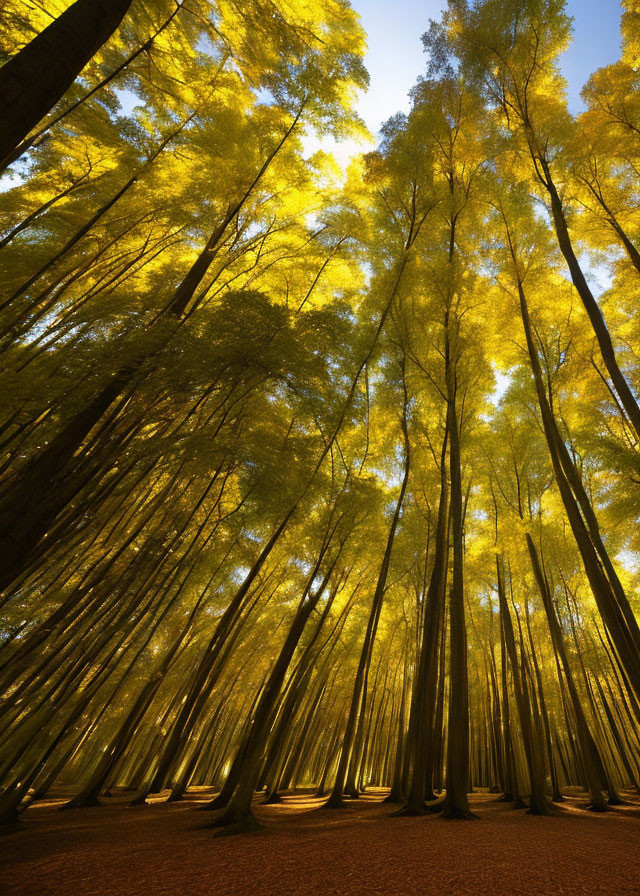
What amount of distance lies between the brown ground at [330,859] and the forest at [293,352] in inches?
7.0

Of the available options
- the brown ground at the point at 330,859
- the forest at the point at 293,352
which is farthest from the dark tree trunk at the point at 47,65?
the brown ground at the point at 330,859

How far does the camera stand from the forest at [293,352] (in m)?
3.65

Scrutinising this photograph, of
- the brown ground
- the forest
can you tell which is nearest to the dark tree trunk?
the forest

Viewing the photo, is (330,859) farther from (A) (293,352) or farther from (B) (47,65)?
(B) (47,65)

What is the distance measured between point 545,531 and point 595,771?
11.2ft

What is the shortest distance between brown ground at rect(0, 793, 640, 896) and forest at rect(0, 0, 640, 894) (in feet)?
0.59

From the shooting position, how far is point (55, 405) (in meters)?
3.41

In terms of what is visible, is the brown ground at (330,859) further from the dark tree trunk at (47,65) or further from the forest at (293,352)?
the dark tree trunk at (47,65)

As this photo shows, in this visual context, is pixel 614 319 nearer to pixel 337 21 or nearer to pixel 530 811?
pixel 337 21

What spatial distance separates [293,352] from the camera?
12.8ft

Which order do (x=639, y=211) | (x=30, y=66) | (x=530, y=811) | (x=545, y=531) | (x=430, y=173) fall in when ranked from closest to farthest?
(x=30, y=66) → (x=530, y=811) → (x=639, y=211) → (x=430, y=173) → (x=545, y=531)

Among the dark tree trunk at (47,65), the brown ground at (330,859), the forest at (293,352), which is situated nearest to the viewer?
the dark tree trunk at (47,65)

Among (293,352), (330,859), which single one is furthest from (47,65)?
(330,859)

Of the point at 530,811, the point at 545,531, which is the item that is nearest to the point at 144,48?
the point at 545,531
